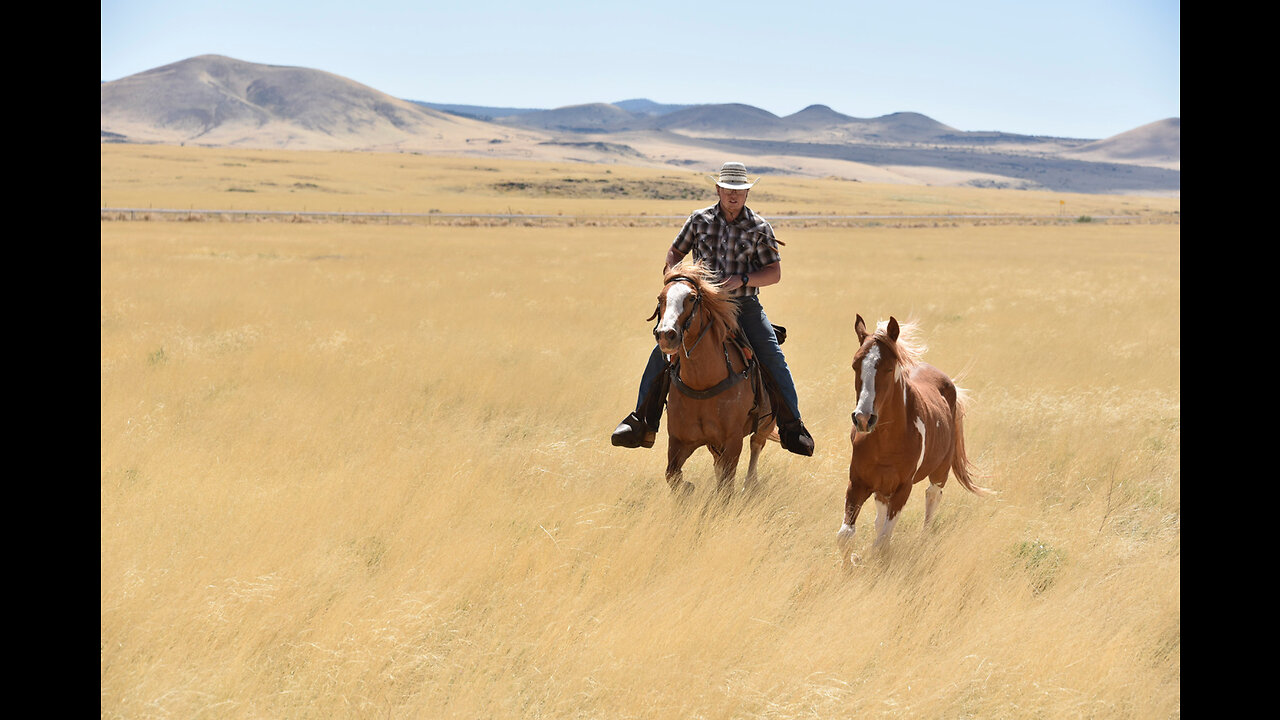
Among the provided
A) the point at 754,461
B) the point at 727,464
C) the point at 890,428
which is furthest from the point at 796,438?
the point at 890,428

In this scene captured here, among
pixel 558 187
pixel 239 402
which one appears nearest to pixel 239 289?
pixel 239 402

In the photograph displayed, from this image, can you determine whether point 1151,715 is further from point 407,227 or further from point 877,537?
point 407,227

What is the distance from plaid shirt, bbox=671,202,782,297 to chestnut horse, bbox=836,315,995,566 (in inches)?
61.1

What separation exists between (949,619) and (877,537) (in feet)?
2.50

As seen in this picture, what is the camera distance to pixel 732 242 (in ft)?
22.5

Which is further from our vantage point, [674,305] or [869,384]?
[674,305]

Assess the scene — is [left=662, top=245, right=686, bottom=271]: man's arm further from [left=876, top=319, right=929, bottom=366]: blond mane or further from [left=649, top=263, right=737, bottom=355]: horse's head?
[left=876, top=319, right=929, bottom=366]: blond mane

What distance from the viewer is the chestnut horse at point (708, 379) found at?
6324 mm

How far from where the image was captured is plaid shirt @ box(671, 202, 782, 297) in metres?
6.86

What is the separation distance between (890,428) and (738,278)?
6.15ft

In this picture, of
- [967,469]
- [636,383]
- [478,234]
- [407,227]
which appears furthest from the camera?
[407,227]

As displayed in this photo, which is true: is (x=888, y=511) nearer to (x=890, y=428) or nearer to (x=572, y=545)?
(x=890, y=428)

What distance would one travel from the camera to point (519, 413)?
1084cm

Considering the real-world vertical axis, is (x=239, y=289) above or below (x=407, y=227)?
below
